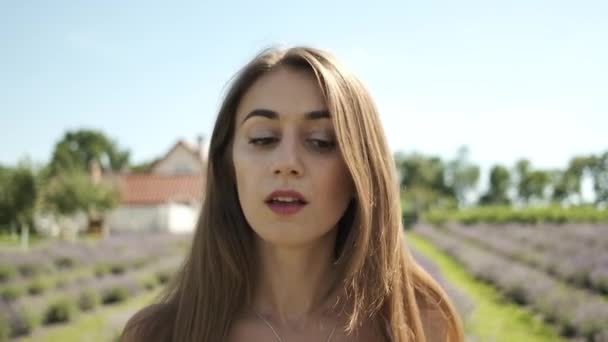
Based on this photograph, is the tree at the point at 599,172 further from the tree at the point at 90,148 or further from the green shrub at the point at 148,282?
the tree at the point at 90,148

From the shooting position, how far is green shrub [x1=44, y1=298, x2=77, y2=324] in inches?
373

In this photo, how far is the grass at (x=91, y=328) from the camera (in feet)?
24.1

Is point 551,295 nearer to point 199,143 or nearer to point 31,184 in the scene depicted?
point 31,184

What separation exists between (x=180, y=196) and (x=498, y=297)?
1337 inches

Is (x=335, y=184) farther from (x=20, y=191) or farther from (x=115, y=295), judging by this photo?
(x=20, y=191)

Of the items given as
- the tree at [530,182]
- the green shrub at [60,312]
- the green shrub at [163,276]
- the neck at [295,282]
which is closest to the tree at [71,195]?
the green shrub at [163,276]

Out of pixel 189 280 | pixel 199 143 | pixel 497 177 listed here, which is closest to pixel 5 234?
pixel 199 143

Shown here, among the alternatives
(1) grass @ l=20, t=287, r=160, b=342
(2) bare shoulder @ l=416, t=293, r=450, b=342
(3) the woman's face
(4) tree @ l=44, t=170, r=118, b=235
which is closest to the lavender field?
(1) grass @ l=20, t=287, r=160, b=342

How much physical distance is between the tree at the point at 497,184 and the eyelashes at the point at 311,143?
324 ft

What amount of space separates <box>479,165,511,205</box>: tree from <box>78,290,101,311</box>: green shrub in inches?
3622

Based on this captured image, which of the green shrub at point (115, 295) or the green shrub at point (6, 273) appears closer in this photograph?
the green shrub at point (115, 295)

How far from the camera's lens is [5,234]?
131 feet

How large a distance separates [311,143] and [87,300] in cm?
1017

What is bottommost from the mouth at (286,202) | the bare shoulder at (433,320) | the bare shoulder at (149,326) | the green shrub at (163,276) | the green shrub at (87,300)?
the green shrub at (163,276)
